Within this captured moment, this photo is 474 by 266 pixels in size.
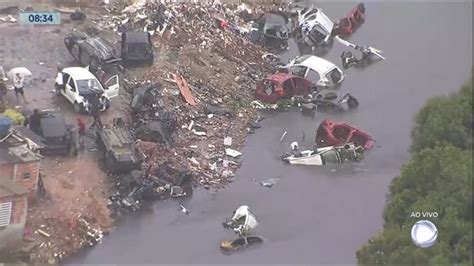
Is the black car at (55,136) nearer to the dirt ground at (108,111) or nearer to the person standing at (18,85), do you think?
the dirt ground at (108,111)

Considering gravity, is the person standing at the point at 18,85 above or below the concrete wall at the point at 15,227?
above

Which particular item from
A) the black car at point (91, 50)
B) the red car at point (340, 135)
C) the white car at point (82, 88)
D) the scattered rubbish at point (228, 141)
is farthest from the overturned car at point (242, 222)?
the black car at point (91, 50)

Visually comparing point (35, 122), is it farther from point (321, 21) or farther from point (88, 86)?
point (321, 21)

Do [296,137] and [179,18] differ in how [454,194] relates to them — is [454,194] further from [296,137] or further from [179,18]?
[179,18]

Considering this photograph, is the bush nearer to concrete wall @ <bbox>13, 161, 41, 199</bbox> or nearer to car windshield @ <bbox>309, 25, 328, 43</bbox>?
concrete wall @ <bbox>13, 161, 41, 199</bbox>

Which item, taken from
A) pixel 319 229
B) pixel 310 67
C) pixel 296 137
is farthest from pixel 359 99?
pixel 319 229
